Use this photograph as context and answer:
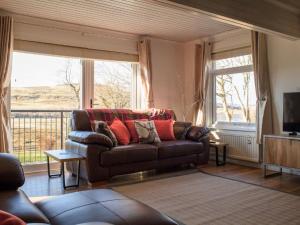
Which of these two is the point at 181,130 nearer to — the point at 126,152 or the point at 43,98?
the point at 126,152

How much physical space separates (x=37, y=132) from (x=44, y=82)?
34.0 inches

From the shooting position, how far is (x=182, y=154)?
14.8 feet

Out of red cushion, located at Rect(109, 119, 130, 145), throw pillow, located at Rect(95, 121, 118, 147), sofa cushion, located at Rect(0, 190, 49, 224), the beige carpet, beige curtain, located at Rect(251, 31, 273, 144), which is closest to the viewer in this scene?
sofa cushion, located at Rect(0, 190, 49, 224)

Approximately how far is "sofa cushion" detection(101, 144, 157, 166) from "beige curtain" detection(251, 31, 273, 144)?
5.80 ft

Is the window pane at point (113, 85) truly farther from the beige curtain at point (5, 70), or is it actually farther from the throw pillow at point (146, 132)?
the beige curtain at point (5, 70)

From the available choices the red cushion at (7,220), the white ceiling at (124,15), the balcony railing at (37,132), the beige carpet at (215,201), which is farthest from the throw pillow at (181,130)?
the red cushion at (7,220)

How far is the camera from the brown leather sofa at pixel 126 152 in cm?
374

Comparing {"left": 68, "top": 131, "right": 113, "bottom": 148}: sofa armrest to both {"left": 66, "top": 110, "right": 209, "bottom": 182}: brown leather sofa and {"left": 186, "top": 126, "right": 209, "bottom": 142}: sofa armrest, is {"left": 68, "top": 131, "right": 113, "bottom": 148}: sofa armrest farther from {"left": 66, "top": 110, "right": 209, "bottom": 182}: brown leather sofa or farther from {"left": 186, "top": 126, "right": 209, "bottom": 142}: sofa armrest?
{"left": 186, "top": 126, "right": 209, "bottom": 142}: sofa armrest

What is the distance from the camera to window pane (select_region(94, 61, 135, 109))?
17.3 ft

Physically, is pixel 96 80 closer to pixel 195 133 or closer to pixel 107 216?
pixel 195 133

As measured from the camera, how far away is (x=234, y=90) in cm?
532

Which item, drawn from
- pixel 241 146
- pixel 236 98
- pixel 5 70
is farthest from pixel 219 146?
pixel 5 70

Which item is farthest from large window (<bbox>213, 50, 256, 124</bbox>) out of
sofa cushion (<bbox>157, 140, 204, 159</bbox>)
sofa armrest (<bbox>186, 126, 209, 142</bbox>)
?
sofa cushion (<bbox>157, 140, 204, 159</bbox>)

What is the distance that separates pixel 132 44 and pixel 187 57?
1339 mm
